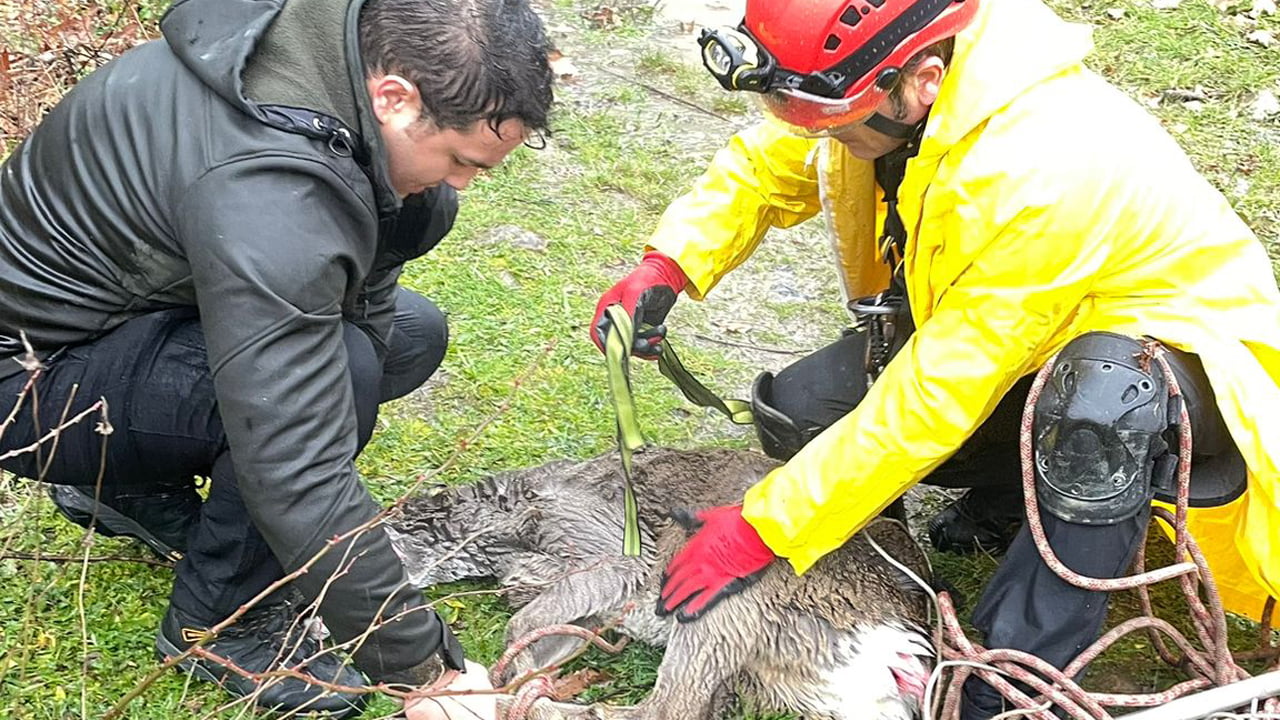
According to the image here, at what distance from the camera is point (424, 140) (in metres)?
2.69

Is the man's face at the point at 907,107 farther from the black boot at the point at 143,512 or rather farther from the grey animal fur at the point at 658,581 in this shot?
the black boot at the point at 143,512

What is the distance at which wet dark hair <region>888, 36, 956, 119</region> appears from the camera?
2.90 m

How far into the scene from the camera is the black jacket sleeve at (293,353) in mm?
2492

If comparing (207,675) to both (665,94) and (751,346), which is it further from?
(665,94)

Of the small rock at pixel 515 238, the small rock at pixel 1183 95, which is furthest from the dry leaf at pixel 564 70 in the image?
the small rock at pixel 1183 95

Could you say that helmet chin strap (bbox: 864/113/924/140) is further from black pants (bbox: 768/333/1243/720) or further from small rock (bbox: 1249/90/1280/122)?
small rock (bbox: 1249/90/1280/122)

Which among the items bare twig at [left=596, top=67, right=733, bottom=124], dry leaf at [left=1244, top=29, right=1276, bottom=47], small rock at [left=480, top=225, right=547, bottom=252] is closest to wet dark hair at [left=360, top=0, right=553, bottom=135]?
small rock at [left=480, top=225, right=547, bottom=252]

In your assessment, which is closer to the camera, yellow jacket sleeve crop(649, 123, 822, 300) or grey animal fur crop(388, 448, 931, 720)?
grey animal fur crop(388, 448, 931, 720)

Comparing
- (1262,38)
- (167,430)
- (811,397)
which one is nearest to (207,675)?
(167,430)

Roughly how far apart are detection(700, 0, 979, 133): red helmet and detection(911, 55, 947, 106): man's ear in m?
0.07

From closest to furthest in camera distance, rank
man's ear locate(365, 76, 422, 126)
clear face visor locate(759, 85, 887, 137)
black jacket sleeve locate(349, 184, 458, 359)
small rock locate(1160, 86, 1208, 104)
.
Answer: man's ear locate(365, 76, 422, 126) → clear face visor locate(759, 85, 887, 137) → black jacket sleeve locate(349, 184, 458, 359) → small rock locate(1160, 86, 1208, 104)

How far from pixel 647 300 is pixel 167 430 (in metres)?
1.36

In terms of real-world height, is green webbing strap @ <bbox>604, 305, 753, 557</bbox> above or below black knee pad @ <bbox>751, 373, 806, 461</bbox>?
above

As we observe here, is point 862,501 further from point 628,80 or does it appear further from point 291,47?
point 628,80
